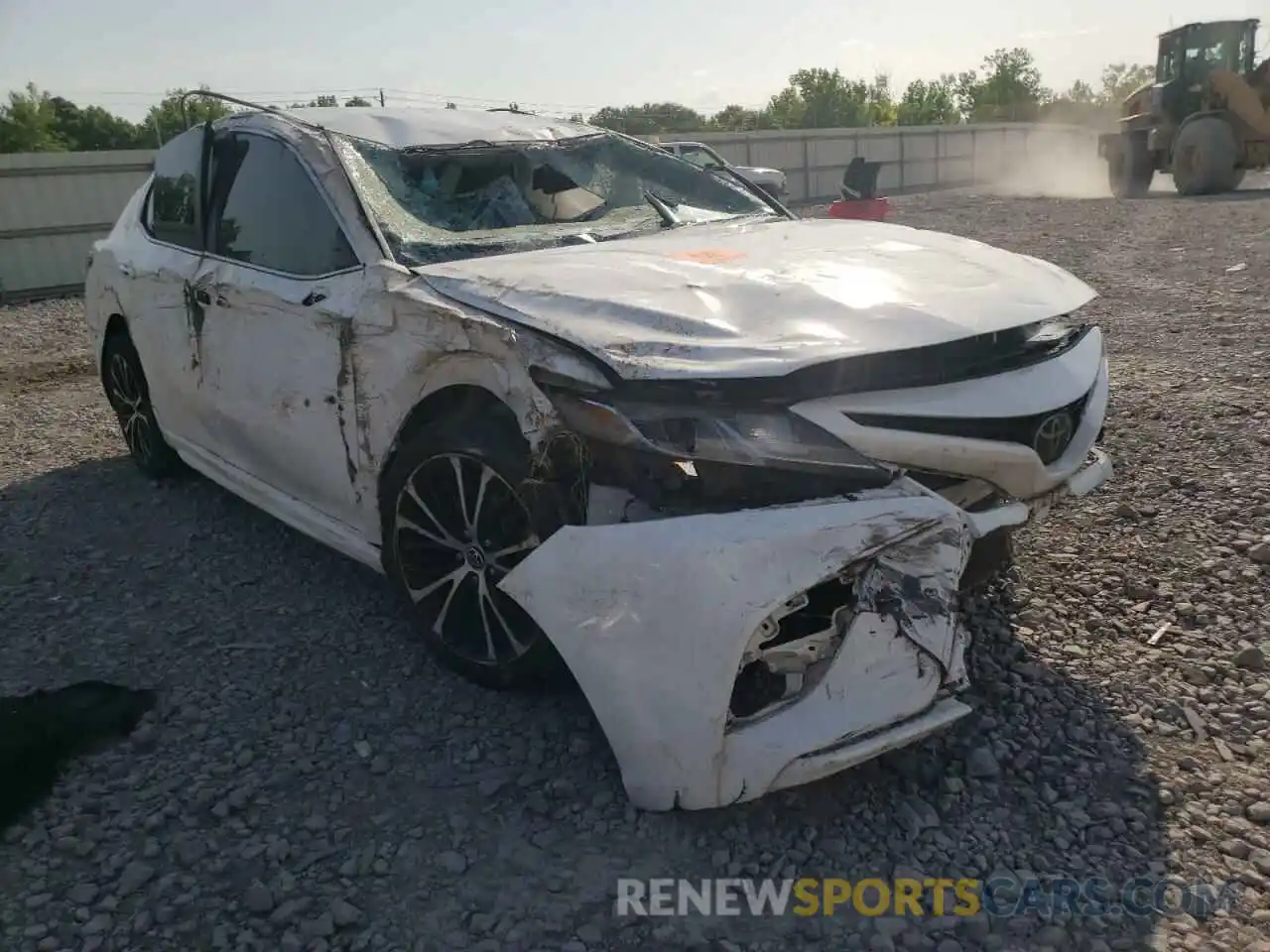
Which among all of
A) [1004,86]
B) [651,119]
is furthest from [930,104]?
[651,119]

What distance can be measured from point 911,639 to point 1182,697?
3.46 feet

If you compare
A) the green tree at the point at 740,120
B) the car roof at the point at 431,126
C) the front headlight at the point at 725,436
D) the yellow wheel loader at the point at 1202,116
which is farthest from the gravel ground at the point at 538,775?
the green tree at the point at 740,120

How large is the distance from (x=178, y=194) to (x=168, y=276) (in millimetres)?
410

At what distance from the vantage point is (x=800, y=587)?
1978 millimetres

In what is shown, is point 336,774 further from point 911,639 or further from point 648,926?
point 911,639

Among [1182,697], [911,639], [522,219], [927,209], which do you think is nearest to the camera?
[911,639]

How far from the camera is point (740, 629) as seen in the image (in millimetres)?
1962

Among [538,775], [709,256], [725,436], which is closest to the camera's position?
[725,436]

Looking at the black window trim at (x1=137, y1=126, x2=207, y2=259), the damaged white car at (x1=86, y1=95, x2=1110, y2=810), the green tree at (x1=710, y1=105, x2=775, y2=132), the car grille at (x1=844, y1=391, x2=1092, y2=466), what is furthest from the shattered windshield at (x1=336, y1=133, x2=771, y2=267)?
the green tree at (x1=710, y1=105, x2=775, y2=132)

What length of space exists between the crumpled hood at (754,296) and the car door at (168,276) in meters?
1.61

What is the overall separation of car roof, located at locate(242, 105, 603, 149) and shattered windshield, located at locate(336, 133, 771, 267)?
6 cm

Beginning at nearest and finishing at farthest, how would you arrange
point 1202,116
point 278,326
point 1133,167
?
1. point 278,326
2. point 1202,116
3. point 1133,167

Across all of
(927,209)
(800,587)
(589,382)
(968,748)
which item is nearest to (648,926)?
(800,587)

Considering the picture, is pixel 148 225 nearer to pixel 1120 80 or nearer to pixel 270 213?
pixel 270 213
